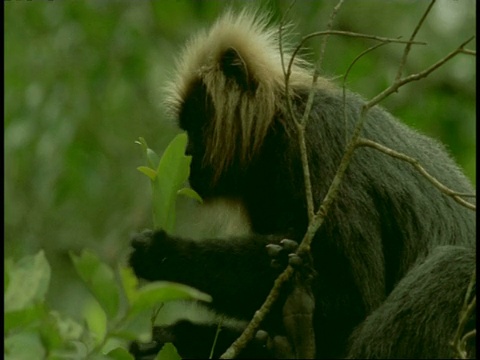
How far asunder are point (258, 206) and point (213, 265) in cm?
68

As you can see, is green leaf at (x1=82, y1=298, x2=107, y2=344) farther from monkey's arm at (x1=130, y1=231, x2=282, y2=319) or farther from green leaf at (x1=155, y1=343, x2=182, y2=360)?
monkey's arm at (x1=130, y1=231, x2=282, y2=319)

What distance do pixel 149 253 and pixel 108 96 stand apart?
574cm

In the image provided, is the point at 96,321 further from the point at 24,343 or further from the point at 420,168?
the point at 420,168

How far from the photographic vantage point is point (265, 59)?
5.98 metres

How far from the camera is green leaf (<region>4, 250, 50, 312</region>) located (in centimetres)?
266

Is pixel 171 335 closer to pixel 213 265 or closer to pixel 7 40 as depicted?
pixel 213 265

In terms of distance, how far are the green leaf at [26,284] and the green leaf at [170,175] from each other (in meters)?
1.34

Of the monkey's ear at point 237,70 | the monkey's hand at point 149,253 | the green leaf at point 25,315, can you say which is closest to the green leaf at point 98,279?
the green leaf at point 25,315

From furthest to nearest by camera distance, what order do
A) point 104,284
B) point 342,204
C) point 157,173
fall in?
1. point 342,204
2. point 157,173
3. point 104,284

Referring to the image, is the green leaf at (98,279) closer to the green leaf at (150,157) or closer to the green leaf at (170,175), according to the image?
the green leaf at (170,175)

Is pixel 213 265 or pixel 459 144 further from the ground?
pixel 459 144

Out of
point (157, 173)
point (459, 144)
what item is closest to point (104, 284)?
point (157, 173)

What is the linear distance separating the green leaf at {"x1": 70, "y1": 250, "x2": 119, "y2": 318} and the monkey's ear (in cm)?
324

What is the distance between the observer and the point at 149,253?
516 cm
